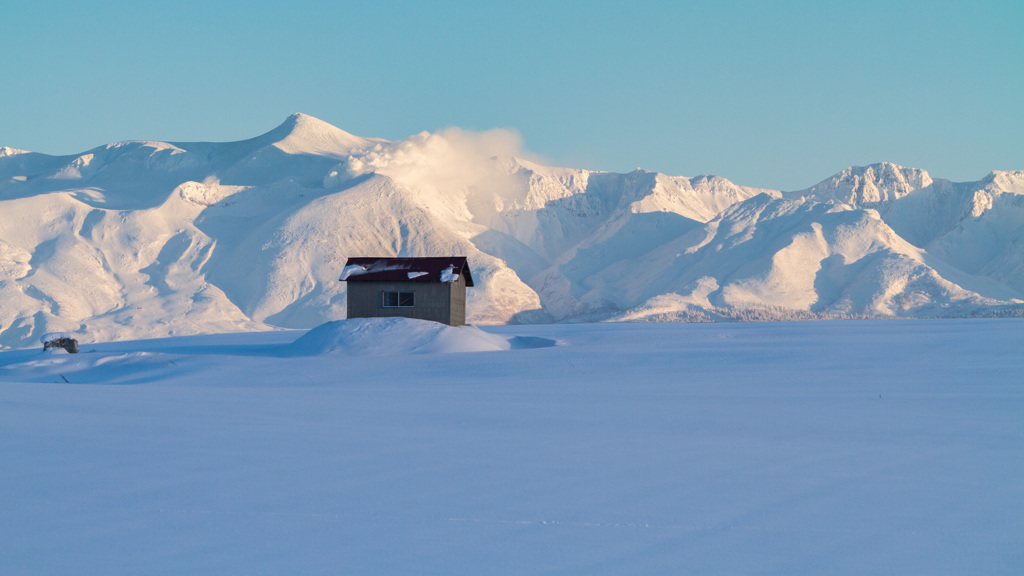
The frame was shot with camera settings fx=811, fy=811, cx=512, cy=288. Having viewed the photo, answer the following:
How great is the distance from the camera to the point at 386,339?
29.9m

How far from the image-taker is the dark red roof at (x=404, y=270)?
3506 centimetres

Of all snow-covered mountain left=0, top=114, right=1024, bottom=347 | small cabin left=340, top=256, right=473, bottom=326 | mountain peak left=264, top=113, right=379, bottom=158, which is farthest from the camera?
mountain peak left=264, top=113, right=379, bottom=158

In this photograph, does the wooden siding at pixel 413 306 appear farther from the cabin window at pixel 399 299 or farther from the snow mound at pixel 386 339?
the snow mound at pixel 386 339

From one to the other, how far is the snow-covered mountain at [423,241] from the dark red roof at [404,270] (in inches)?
1042

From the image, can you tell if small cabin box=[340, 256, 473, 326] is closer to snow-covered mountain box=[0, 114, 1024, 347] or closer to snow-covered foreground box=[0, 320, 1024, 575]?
snow-covered foreground box=[0, 320, 1024, 575]

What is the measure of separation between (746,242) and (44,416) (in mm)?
76608

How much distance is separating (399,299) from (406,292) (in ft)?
1.42

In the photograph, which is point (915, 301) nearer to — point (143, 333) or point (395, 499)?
point (143, 333)

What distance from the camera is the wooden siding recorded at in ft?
115

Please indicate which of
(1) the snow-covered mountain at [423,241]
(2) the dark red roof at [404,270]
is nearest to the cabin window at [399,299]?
(2) the dark red roof at [404,270]

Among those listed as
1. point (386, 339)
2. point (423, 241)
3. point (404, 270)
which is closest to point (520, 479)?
point (386, 339)

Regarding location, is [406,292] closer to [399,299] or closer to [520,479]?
[399,299]

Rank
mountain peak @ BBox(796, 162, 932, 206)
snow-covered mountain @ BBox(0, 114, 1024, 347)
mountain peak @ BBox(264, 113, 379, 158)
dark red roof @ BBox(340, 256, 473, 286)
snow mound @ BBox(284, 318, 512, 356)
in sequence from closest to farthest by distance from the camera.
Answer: snow mound @ BBox(284, 318, 512, 356), dark red roof @ BBox(340, 256, 473, 286), snow-covered mountain @ BBox(0, 114, 1024, 347), mountain peak @ BBox(264, 113, 379, 158), mountain peak @ BBox(796, 162, 932, 206)

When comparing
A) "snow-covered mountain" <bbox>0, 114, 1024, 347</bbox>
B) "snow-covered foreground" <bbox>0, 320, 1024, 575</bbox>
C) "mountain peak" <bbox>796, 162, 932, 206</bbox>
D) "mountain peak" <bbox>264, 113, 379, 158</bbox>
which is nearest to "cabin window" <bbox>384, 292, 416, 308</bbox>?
"snow-covered foreground" <bbox>0, 320, 1024, 575</bbox>
